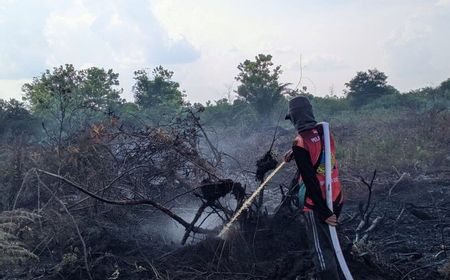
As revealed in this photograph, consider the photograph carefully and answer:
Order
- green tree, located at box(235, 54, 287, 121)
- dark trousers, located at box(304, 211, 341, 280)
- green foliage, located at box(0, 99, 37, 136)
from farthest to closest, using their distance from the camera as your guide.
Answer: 1. green tree, located at box(235, 54, 287, 121)
2. green foliage, located at box(0, 99, 37, 136)
3. dark trousers, located at box(304, 211, 341, 280)

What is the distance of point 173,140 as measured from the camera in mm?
7297

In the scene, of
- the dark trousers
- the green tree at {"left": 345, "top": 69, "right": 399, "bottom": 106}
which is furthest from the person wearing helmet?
the green tree at {"left": 345, "top": 69, "right": 399, "bottom": 106}

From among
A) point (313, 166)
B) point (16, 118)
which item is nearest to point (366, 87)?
point (16, 118)

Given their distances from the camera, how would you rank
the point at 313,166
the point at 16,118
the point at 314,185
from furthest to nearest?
the point at 16,118 < the point at 313,166 < the point at 314,185

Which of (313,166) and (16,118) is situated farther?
(16,118)

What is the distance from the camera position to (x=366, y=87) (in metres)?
32.4

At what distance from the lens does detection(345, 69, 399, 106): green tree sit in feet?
106

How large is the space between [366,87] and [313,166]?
96.6 feet

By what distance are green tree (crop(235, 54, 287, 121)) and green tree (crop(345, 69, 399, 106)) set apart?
6.72 meters

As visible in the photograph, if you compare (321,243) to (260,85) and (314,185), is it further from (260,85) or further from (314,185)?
(260,85)

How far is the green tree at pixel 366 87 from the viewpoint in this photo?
32.2 m

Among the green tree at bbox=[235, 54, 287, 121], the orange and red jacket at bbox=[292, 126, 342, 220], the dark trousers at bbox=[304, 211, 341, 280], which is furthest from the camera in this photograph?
the green tree at bbox=[235, 54, 287, 121]

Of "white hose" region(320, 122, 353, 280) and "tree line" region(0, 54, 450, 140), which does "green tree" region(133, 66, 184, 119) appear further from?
"white hose" region(320, 122, 353, 280)

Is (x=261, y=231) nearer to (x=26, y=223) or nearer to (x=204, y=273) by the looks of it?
(x=204, y=273)
